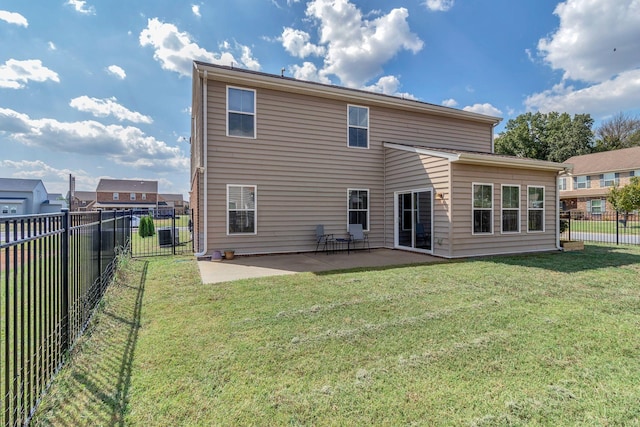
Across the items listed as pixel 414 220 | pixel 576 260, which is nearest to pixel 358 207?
pixel 414 220

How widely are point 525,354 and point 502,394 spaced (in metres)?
0.88

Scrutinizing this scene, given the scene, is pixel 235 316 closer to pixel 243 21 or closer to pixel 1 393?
pixel 1 393

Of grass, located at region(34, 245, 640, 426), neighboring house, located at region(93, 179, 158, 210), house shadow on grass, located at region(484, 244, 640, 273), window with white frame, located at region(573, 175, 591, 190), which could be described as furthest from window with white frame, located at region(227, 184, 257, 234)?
neighboring house, located at region(93, 179, 158, 210)

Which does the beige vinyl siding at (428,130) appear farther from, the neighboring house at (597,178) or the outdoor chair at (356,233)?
the neighboring house at (597,178)

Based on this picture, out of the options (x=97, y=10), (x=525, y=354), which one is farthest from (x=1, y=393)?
(x=97, y=10)

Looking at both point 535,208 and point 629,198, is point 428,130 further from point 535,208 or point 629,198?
point 629,198

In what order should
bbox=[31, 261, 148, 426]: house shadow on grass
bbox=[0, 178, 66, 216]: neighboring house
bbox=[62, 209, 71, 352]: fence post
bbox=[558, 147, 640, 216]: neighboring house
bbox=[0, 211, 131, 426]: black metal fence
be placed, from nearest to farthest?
bbox=[0, 211, 131, 426]: black metal fence
bbox=[31, 261, 148, 426]: house shadow on grass
bbox=[62, 209, 71, 352]: fence post
bbox=[558, 147, 640, 216]: neighboring house
bbox=[0, 178, 66, 216]: neighboring house

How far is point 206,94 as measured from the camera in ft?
27.3

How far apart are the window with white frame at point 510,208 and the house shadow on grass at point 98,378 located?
32.5ft

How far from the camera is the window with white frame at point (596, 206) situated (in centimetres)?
2686

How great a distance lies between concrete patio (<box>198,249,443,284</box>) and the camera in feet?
21.9

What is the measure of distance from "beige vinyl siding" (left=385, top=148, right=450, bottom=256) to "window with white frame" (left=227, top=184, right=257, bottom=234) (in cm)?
480

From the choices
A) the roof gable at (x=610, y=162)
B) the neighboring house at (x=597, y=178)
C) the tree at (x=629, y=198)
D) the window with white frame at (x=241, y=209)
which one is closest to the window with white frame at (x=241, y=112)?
the window with white frame at (x=241, y=209)

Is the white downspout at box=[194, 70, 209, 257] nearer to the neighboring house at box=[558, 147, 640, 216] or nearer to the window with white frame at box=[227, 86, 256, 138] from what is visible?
the window with white frame at box=[227, 86, 256, 138]
